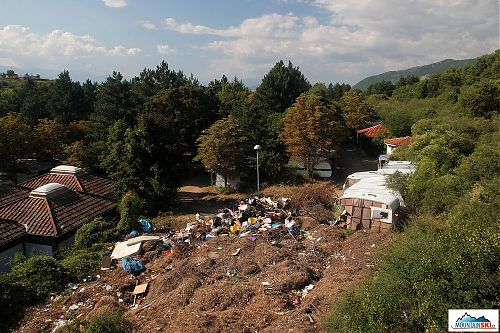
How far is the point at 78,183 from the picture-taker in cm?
2048

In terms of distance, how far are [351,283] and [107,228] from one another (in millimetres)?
11945

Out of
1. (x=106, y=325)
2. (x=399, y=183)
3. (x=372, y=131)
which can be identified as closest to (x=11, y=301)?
(x=106, y=325)

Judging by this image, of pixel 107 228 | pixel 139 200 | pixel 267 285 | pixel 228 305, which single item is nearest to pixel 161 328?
pixel 228 305

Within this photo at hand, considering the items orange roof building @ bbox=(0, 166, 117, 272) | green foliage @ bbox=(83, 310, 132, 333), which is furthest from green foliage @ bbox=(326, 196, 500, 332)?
orange roof building @ bbox=(0, 166, 117, 272)

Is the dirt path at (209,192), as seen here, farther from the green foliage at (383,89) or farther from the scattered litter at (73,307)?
the green foliage at (383,89)

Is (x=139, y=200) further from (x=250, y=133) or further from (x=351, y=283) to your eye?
(x=351, y=283)

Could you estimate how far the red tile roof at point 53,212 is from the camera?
16.0 meters

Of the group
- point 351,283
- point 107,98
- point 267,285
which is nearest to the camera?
point 351,283

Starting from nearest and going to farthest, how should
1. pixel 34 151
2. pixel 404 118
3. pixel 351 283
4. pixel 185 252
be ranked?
pixel 351 283, pixel 185 252, pixel 34 151, pixel 404 118

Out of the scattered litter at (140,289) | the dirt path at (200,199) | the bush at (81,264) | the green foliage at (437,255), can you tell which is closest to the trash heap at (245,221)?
the dirt path at (200,199)

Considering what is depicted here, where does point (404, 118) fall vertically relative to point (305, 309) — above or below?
above

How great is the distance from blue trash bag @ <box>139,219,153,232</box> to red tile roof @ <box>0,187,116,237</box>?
2046mm

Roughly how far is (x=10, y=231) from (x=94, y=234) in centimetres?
320

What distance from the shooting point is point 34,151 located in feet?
97.1
